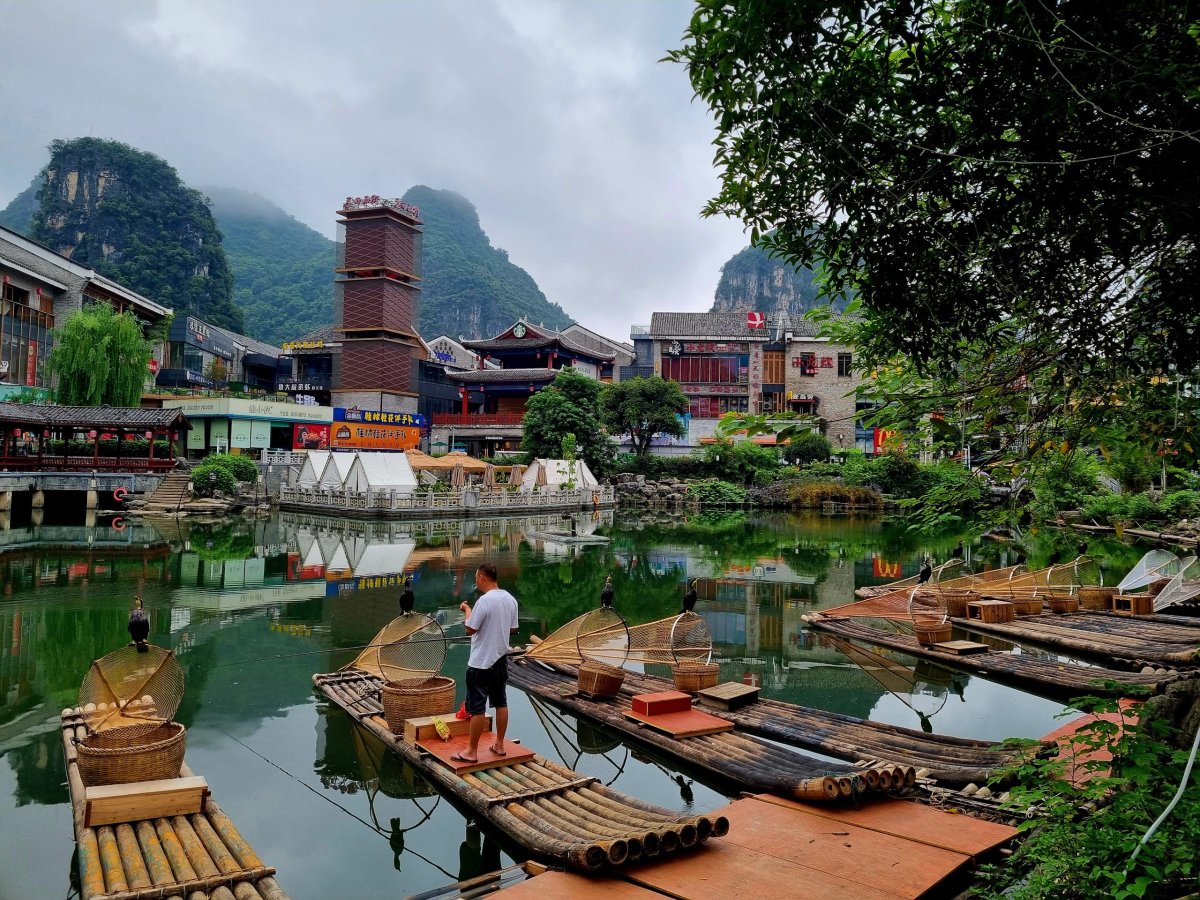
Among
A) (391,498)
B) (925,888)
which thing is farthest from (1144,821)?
(391,498)

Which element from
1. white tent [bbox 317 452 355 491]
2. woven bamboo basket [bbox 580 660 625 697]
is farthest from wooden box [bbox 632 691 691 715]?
white tent [bbox 317 452 355 491]

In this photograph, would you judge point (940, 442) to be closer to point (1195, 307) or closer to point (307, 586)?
point (1195, 307)

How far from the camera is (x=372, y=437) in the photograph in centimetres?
4112

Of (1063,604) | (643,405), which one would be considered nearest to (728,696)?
(1063,604)

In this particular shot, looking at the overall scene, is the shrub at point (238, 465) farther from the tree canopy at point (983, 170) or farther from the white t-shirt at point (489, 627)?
the tree canopy at point (983, 170)

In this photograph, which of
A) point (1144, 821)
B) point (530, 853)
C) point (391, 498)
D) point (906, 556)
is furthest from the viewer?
point (391, 498)

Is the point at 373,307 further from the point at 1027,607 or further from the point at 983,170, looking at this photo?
the point at 983,170

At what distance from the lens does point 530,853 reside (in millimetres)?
4730

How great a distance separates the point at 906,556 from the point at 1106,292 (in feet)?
61.0

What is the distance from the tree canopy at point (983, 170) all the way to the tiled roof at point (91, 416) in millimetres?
27547

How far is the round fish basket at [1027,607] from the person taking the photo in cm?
1231

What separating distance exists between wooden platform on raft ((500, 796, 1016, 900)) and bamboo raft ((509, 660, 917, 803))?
5.7 inches

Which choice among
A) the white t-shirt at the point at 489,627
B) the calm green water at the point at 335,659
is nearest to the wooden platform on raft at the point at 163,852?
the calm green water at the point at 335,659

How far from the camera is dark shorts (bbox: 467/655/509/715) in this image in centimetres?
539
